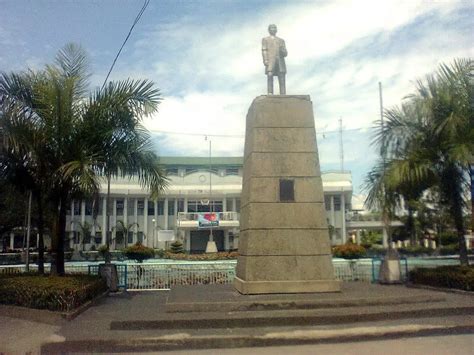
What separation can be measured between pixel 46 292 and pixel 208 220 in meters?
36.8

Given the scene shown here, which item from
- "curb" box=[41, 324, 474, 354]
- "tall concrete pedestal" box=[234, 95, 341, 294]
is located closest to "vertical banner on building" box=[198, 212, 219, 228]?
"tall concrete pedestal" box=[234, 95, 341, 294]

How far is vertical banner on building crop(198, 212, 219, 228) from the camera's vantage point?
46.2 meters

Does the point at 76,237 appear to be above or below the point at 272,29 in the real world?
below

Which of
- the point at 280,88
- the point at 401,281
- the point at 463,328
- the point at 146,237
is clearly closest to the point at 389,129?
the point at 280,88

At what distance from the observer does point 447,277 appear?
1267 centimetres

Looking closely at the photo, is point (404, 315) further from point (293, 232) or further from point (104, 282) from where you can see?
point (104, 282)

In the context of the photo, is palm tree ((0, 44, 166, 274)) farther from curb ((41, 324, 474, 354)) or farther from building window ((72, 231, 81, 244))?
building window ((72, 231, 81, 244))

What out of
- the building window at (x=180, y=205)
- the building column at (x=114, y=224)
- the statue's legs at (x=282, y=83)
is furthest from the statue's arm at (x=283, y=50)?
the building window at (x=180, y=205)

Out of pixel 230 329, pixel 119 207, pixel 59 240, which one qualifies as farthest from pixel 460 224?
pixel 119 207

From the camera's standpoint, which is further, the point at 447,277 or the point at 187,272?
the point at 187,272

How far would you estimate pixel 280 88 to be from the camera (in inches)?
473

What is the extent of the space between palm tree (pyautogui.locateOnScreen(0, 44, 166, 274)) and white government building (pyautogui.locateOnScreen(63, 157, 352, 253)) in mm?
35114

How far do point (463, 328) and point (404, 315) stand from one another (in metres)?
0.97

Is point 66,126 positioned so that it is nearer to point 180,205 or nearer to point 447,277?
point 447,277
